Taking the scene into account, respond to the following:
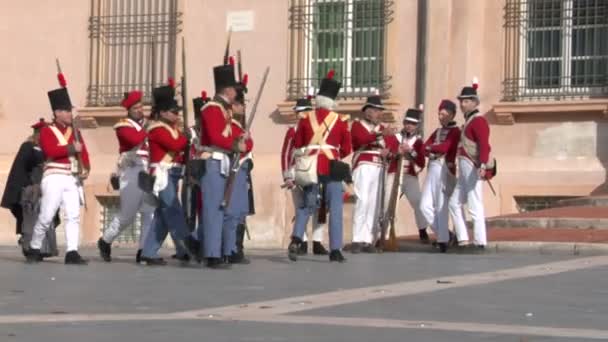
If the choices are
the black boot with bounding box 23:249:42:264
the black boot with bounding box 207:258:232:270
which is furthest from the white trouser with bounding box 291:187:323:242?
the black boot with bounding box 23:249:42:264

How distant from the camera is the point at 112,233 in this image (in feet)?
60.5

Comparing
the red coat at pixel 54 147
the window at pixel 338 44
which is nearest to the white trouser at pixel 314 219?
the red coat at pixel 54 147

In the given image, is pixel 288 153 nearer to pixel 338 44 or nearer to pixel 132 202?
pixel 132 202

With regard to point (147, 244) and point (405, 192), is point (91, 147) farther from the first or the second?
point (147, 244)

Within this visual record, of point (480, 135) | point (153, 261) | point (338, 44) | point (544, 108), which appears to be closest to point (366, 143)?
point (480, 135)

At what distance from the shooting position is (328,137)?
18.3 m

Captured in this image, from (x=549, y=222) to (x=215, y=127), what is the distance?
550cm

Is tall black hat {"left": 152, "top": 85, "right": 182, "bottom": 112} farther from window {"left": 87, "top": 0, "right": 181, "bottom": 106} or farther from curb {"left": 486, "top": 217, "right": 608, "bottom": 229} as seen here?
window {"left": 87, "top": 0, "right": 181, "bottom": 106}

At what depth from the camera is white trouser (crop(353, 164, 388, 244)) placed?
20.3 metres

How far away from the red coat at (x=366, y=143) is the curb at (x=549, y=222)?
6.31 feet

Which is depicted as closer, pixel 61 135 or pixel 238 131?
pixel 238 131

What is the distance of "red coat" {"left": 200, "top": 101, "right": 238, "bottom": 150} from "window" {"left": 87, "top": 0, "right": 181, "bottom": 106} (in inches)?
416

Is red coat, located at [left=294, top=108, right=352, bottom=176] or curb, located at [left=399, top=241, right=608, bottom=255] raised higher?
red coat, located at [left=294, top=108, right=352, bottom=176]

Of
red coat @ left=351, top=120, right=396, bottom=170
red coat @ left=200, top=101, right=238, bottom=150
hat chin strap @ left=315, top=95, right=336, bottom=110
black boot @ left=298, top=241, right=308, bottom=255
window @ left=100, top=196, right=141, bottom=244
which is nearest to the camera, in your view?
red coat @ left=200, top=101, right=238, bottom=150
